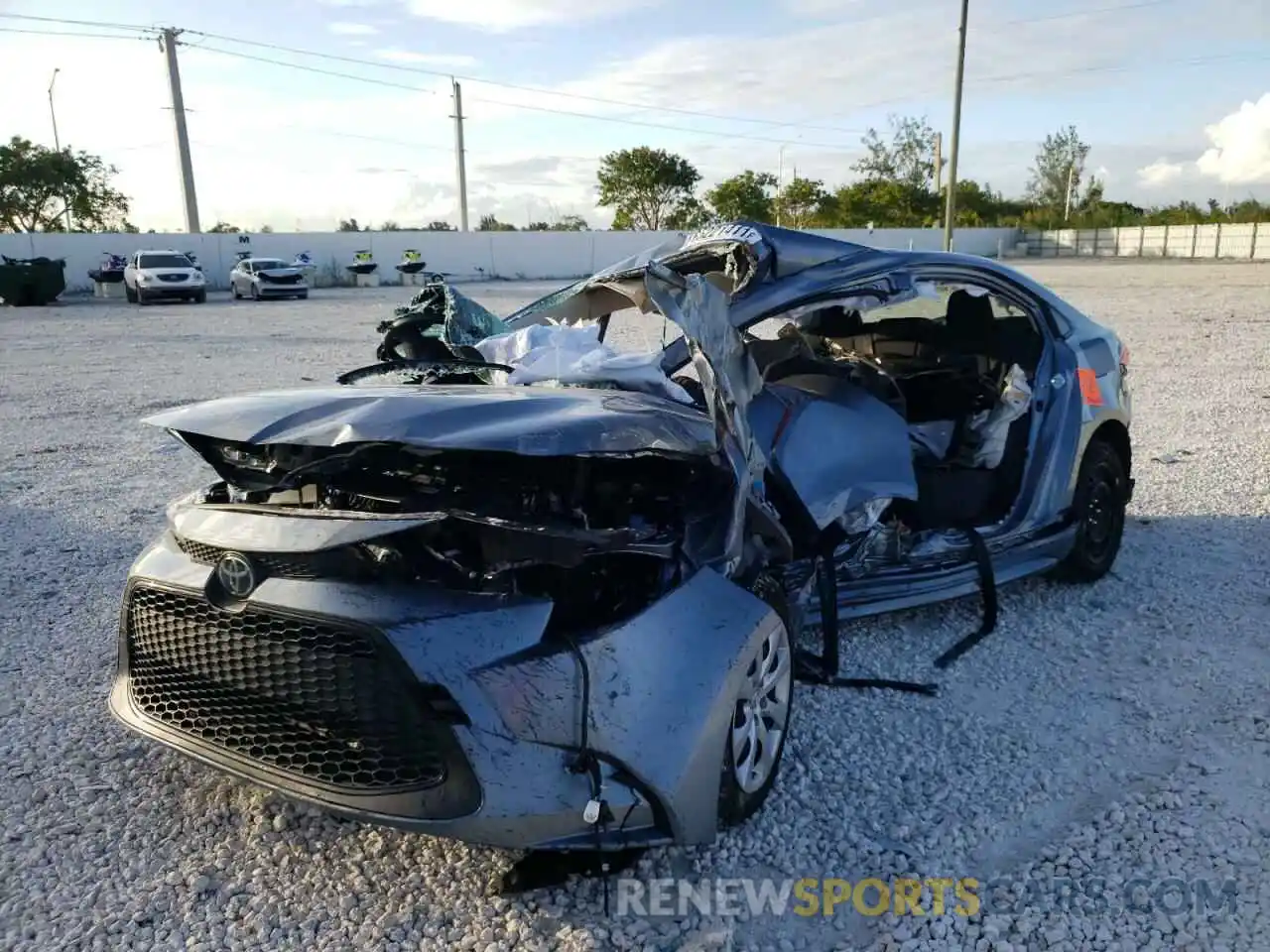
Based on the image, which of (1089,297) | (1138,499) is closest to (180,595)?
(1138,499)

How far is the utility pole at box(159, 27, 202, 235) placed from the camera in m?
42.9

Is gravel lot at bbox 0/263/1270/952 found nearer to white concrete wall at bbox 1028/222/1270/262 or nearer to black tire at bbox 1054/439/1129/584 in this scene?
black tire at bbox 1054/439/1129/584

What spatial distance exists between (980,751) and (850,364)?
1.78m

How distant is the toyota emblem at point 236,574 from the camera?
2.48 metres

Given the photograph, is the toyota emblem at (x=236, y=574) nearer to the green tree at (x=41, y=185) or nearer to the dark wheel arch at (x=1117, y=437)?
the dark wheel arch at (x=1117, y=437)

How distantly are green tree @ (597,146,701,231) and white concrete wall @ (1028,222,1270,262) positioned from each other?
2118 centimetres

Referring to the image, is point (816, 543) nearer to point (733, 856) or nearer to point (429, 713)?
point (733, 856)

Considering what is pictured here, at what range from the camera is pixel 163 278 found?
2897 centimetres

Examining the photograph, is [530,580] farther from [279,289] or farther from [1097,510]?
[279,289]

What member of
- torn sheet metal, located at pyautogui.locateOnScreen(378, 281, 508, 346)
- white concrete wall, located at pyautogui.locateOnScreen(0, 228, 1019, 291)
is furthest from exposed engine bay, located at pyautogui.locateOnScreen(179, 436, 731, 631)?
white concrete wall, located at pyautogui.locateOnScreen(0, 228, 1019, 291)

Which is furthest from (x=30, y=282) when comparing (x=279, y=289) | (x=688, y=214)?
(x=688, y=214)

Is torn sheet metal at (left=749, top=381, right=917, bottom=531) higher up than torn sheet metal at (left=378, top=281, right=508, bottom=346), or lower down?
lower down

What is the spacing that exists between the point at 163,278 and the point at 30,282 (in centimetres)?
368

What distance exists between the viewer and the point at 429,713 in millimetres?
2312
